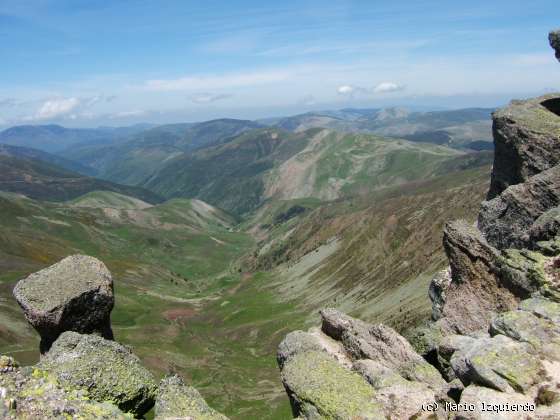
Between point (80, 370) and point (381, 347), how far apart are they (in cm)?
1896

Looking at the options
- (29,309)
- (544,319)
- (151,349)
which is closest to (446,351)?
(544,319)

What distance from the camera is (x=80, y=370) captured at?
82.1 ft

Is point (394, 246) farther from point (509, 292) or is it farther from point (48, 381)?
point (48, 381)

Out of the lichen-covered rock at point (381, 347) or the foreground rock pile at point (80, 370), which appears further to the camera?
the lichen-covered rock at point (381, 347)

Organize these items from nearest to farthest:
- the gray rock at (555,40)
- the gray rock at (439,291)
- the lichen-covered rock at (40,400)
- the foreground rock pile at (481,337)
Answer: the lichen-covered rock at (40,400), the foreground rock pile at (481,337), the gray rock at (439,291), the gray rock at (555,40)

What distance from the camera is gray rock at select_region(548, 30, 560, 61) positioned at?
52869 mm

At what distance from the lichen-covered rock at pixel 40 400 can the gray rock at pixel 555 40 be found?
192 feet

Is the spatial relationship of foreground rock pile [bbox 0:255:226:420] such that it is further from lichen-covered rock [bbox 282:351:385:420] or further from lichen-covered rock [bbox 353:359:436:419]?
lichen-covered rock [bbox 353:359:436:419]

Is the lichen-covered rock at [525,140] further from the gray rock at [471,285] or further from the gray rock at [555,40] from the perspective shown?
the gray rock at [471,285]

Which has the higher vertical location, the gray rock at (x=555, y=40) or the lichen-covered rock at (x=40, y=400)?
the gray rock at (x=555, y=40)

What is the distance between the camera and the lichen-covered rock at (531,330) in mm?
22375

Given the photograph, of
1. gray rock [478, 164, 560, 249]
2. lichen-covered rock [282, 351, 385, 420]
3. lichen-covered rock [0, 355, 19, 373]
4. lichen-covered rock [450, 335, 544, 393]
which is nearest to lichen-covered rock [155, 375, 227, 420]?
lichen-covered rock [282, 351, 385, 420]

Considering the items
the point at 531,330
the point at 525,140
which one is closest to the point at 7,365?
the point at 531,330

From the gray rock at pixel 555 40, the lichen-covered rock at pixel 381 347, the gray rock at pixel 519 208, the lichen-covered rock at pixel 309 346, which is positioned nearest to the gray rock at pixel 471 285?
the gray rock at pixel 519 208
